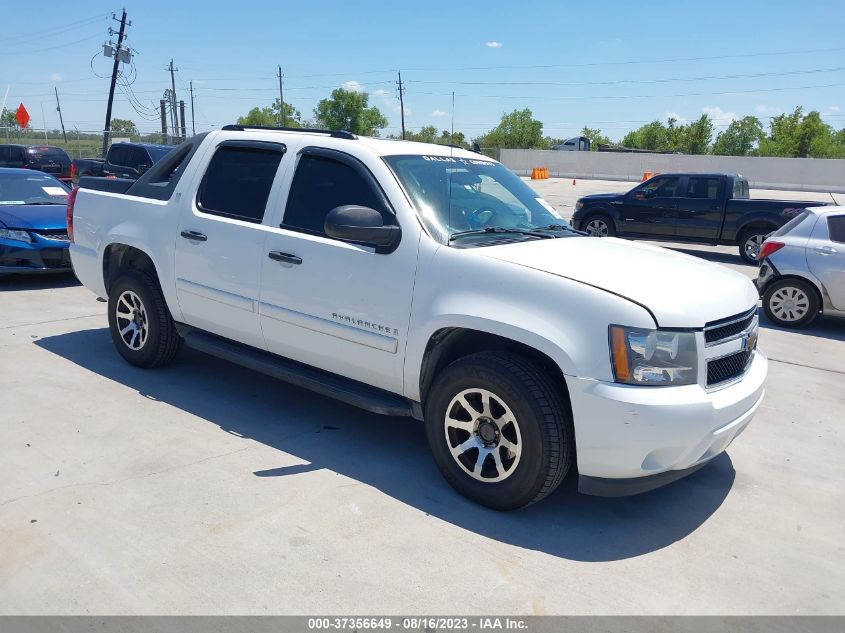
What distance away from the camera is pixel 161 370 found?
236 inches

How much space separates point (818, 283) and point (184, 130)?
38810 millimetres

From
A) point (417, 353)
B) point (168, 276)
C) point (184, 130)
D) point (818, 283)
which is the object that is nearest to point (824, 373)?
point (818, 283)

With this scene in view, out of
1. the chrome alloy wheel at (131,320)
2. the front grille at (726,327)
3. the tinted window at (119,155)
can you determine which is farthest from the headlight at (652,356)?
the tinted window at (119,155)

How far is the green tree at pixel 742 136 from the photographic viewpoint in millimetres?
89312

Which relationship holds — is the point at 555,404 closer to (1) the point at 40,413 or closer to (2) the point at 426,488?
(2) the point at 426,488

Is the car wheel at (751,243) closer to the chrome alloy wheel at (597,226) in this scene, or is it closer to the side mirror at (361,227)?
the chrome alloy wheel at (597,226)

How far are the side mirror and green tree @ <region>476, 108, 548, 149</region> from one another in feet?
289

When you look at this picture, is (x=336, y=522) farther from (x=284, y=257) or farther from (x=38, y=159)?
(x=38, y=159)

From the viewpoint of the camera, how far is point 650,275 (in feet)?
12.6

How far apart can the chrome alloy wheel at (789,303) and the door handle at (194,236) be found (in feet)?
23.2

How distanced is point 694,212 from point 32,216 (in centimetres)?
1200

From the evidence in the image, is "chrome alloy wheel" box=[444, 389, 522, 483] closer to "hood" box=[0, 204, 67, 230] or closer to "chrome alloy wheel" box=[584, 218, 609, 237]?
"hood" box=[0, 204, 67, 230]

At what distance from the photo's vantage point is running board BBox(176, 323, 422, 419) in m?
4.25

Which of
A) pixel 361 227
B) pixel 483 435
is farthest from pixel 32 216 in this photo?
pixel 483 435
